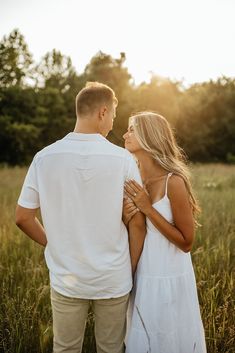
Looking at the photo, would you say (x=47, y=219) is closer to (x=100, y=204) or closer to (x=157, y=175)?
(x=100, y=204)

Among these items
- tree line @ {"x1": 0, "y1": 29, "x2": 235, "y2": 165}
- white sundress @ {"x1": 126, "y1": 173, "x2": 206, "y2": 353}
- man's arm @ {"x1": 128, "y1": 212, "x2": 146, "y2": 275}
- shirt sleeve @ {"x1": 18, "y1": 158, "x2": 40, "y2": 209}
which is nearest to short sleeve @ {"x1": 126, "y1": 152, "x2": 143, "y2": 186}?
man's arm @ {"x1": 128, "y1": 212, "x2": 146, "y2": 275}

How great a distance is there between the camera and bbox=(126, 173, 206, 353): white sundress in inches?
105

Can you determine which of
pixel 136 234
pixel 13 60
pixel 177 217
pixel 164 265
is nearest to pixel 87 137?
pixel 136 234

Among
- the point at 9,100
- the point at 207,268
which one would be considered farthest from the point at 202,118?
the point at 207,268

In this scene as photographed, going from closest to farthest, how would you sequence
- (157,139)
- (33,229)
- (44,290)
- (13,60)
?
(33,229)
(157,139)
(44,290)
(13,60)

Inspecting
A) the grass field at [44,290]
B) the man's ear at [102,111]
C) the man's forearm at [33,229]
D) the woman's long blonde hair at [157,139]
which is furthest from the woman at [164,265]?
the man's forearm at [33,229]

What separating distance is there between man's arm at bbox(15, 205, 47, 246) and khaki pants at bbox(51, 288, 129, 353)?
13.7 inches

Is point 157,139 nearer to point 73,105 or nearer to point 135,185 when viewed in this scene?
point 135,185

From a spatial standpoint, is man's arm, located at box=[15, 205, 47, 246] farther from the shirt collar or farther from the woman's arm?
the woman's arm

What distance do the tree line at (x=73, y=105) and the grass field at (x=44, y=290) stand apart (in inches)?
929

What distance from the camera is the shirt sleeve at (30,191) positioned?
2.47 metres

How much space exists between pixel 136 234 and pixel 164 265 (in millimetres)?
327

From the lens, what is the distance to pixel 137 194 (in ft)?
8.09

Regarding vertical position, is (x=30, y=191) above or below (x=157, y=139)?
below
